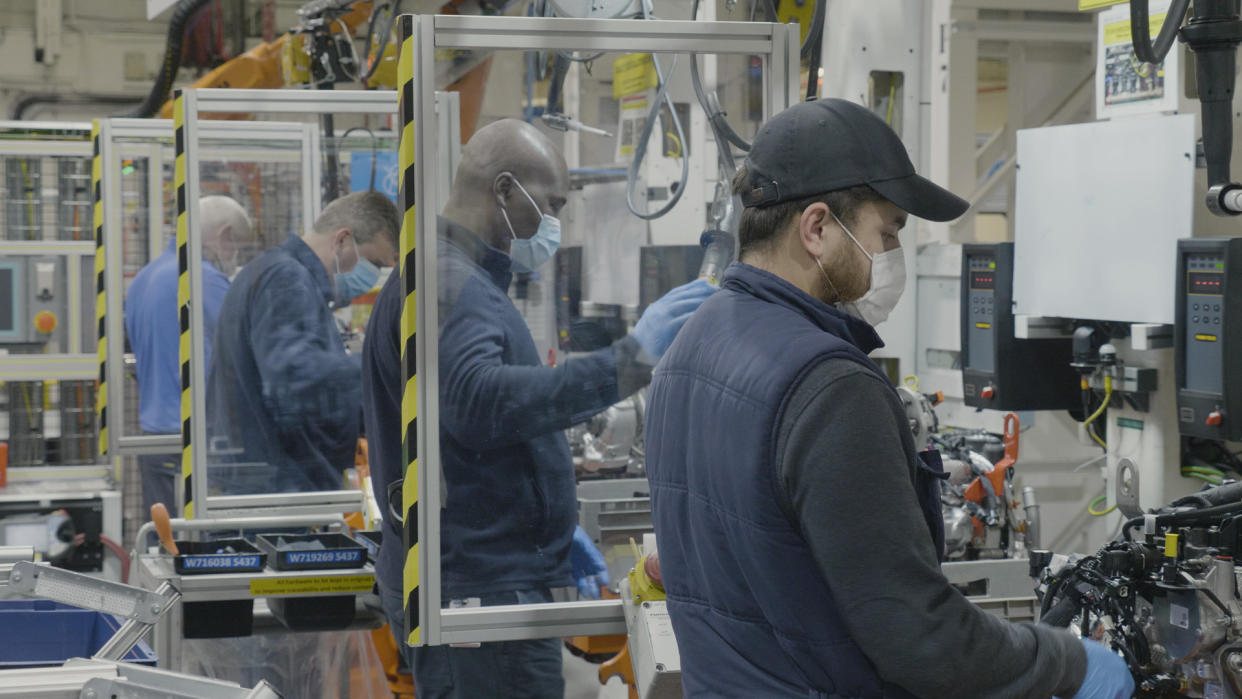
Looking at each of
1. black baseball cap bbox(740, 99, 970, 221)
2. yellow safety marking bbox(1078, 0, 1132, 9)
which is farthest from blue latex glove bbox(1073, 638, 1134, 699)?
yellow safety marking bbox(1078, 0, 1132, 9)

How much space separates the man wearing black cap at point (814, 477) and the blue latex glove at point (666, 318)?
0.75m

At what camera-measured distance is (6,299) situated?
6824mm

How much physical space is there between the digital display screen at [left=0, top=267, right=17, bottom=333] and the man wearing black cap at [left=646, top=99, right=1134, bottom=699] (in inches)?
227

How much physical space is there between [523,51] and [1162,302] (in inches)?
83.3

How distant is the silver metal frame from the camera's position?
597cm

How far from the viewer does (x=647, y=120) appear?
290cm

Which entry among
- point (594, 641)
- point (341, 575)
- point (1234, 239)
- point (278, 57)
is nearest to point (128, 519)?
point (278, 57)

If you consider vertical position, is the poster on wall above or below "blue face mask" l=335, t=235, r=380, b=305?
above

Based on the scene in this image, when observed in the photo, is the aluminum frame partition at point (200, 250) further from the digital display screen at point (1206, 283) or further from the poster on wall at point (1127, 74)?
the digital display screen at point (1206, 283)

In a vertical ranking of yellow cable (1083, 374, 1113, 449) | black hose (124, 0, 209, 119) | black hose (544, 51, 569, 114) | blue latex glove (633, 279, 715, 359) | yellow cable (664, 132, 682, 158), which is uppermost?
black hose (124, 0, 209, 119)

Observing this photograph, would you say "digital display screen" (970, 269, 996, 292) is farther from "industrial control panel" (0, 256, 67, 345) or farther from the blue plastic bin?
"industrial control panel" (0, 256, 67, 345)

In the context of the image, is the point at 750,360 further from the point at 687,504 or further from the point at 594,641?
the point at 594,641

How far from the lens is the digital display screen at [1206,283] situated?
138 inches

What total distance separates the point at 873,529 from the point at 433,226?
1.31m
